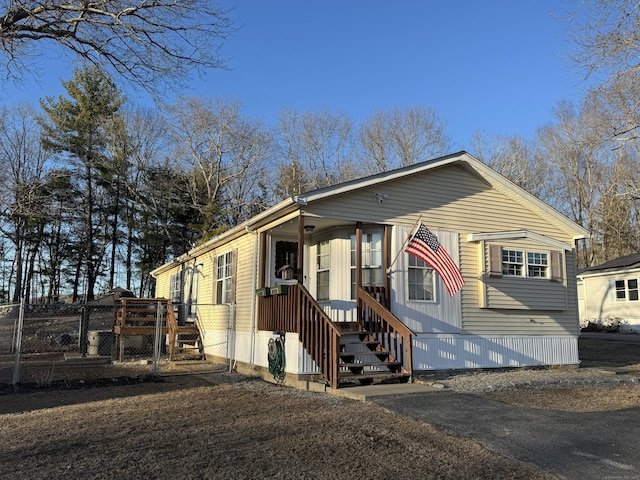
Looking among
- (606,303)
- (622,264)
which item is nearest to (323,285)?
(622,264)

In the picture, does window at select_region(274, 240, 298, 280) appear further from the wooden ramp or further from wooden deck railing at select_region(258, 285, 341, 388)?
the wooden ramp

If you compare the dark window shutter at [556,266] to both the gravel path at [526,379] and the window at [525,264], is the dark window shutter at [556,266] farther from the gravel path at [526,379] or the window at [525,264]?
the gravel path at [526,379]

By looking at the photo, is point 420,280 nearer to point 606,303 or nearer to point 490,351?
point 490,351

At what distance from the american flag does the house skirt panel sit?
1187 mm

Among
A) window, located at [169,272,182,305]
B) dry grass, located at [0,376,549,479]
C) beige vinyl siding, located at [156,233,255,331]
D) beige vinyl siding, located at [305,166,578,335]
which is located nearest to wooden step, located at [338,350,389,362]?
dry grass, located at [0,376,549,479]

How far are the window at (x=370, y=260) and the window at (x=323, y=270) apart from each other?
0.66 meters

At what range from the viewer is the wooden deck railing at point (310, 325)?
8.01m

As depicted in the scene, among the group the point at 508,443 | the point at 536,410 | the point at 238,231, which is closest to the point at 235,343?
the point at 238,231

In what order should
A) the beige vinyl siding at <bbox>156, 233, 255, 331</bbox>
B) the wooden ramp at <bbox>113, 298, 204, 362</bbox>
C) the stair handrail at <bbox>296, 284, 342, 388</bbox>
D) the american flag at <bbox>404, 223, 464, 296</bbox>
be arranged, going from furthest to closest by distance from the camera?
the wooden ramp at <bbox>113, 298, 204, 362</bbox> → the beige vinyl siding at <bbox>156, 233, 255, 331</bbox> → the american flag at <bbox>404, 223, 464, 296</bbox> → the stair handrail at <bbox>296, 284, 342, 388</bbox>

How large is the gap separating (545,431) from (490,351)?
17.4ft

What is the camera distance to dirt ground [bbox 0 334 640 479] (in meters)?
4.16

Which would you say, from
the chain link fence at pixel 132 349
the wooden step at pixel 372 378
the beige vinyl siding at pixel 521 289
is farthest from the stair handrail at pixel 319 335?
the beige vinyl siding at pixel 521 289

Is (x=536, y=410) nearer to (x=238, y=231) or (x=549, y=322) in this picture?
(x=549, y=322)

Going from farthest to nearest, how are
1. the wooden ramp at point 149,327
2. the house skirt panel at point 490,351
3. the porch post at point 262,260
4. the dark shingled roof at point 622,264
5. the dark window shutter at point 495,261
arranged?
the dark shingled roof at point 622,264, the wooden ramp at point 149,327, the dark window shutter at point 495,261, the porch post at point 262,260, the house skirt panel at point 490,351
